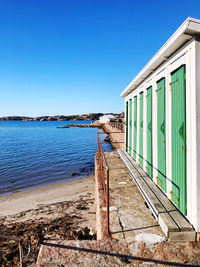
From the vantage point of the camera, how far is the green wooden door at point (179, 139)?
3.30 m

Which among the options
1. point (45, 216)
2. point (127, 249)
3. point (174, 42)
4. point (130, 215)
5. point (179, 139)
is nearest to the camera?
point (127, 249)

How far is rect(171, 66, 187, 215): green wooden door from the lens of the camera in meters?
3.30

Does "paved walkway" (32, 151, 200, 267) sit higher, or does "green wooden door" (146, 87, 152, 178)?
"green wooden door" (146, 87, 152, 178)

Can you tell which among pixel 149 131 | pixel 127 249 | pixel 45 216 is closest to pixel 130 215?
pixel 127 249

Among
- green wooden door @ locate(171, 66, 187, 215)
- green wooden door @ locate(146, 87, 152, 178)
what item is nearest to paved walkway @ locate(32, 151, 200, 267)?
green wooden door @ locate(171, 66, 187, 215)

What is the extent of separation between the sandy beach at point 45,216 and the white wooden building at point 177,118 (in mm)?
2428

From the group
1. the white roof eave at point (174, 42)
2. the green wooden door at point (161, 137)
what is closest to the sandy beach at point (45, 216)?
the green wooden door at point (161, 137)

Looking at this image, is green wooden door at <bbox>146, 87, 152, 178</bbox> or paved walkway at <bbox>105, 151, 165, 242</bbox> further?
green wooden door at <bbox>146, 87, 152, 178</bbox>

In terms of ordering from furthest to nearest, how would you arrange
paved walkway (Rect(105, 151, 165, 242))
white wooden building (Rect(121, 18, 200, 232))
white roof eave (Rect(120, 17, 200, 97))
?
1. paved walkway (Rect(105, 151, 165, 242))
2. white wooden building (Rect(121, 18, 200, 232))
3. white roof eave (Rect(120, 17, 200, 97))

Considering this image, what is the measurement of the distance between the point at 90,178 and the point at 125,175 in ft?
19.2

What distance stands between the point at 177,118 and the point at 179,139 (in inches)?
16.6

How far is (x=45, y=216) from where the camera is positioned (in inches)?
249

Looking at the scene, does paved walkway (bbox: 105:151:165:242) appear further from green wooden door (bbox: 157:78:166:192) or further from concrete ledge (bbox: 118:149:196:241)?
green wooden door (bbox: 157:78:166:192)

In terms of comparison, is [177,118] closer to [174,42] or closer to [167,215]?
[174,42]
